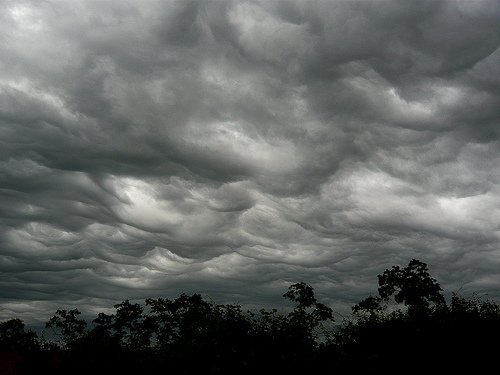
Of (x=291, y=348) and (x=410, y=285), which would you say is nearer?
(x=291, y=348)

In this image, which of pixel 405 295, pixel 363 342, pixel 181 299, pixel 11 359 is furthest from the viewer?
pixel 181 299

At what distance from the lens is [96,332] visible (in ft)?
97.0

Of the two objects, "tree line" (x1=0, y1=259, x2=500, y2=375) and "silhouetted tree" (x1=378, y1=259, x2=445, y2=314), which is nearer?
"tree line" (x1=0, y1=259, x2=500, y2=375)

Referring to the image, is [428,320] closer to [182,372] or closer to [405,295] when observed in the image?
[182,372]

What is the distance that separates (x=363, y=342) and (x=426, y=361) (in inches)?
259

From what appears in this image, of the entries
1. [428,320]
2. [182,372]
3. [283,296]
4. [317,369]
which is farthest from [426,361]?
[283,296]

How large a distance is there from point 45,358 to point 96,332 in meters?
3.67

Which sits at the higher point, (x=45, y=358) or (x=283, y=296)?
(x=283, y=296)

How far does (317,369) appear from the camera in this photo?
21.8 m

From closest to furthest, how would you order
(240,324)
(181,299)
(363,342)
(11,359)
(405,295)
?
(240,324)
(363,342)
(11,359)
(405,295)
(181,299)

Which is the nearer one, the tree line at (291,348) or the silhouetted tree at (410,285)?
the tree line at (291,348)

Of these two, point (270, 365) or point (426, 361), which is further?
point (426, 361)

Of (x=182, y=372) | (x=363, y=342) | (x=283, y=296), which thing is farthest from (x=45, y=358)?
(x=283, y=296)

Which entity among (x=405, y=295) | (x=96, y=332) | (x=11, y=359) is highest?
(x=405, y=295)
